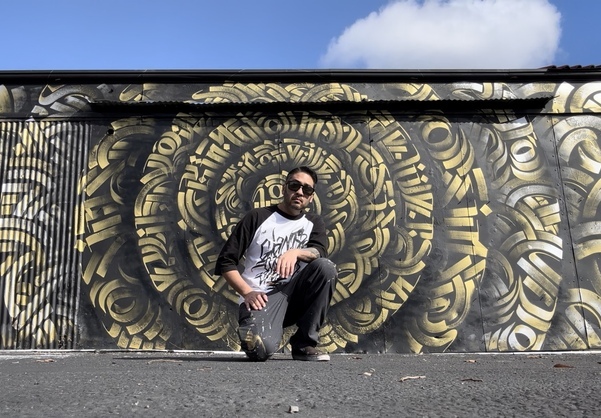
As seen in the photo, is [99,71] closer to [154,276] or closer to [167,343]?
[154,276]

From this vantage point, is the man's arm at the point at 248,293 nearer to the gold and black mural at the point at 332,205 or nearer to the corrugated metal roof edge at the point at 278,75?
the gold and black mural at the point at 332,205

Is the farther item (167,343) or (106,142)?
(106,142)

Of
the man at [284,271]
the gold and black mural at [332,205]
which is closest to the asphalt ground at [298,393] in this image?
the man at [284,271]

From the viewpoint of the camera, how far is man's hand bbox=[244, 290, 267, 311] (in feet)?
13.7

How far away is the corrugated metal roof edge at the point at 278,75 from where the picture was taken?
760cm

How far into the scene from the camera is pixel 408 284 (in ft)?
23.3

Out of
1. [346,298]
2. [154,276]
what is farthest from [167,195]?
[346,298]

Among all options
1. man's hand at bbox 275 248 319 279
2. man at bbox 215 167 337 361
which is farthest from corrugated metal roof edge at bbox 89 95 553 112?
man's hand at bbox 275 248 319 279

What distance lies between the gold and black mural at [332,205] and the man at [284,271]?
252cm

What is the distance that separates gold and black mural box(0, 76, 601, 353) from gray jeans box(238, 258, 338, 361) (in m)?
2.53

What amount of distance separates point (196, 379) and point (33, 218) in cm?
505

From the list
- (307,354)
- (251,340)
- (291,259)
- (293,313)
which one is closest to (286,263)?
(291,259)

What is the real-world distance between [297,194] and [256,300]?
0.86m

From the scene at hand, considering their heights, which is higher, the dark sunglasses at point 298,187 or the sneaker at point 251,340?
the dark sunglasses at point 298,187
